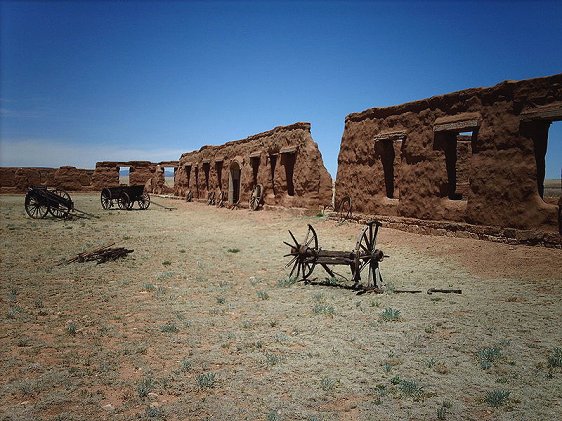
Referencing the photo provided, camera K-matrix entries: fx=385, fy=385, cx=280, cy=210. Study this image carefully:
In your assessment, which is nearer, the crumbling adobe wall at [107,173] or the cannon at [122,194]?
the cannon at [122,194]

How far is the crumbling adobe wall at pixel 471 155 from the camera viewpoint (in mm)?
9039

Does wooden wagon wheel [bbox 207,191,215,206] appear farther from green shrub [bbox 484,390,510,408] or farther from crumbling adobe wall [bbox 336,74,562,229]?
green shrub [bbox 484,390,510,408]

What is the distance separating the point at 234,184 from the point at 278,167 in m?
6.94

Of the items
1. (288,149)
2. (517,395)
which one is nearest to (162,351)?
(517,395)

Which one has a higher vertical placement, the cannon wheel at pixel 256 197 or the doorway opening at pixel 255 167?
the doorway opening at pixel 255 167

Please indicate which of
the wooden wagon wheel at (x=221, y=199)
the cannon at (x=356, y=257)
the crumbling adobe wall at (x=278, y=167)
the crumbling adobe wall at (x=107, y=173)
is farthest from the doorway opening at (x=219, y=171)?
the cannon at (x=356, y=257)

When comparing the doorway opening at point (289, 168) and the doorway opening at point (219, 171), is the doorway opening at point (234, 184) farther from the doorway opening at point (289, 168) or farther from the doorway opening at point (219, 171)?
the doorway opening at point (289, 168)

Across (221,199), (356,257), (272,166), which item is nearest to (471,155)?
(356,257)

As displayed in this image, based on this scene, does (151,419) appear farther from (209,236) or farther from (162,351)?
(209,236)

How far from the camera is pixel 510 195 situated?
9.40 metres

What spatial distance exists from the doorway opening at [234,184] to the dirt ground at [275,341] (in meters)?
15.9

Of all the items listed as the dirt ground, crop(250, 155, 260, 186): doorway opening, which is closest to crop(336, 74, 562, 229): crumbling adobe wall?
the dirt ground

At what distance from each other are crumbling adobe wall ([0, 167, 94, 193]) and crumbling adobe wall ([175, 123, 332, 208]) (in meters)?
16.9

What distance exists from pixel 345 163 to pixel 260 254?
6452mm
